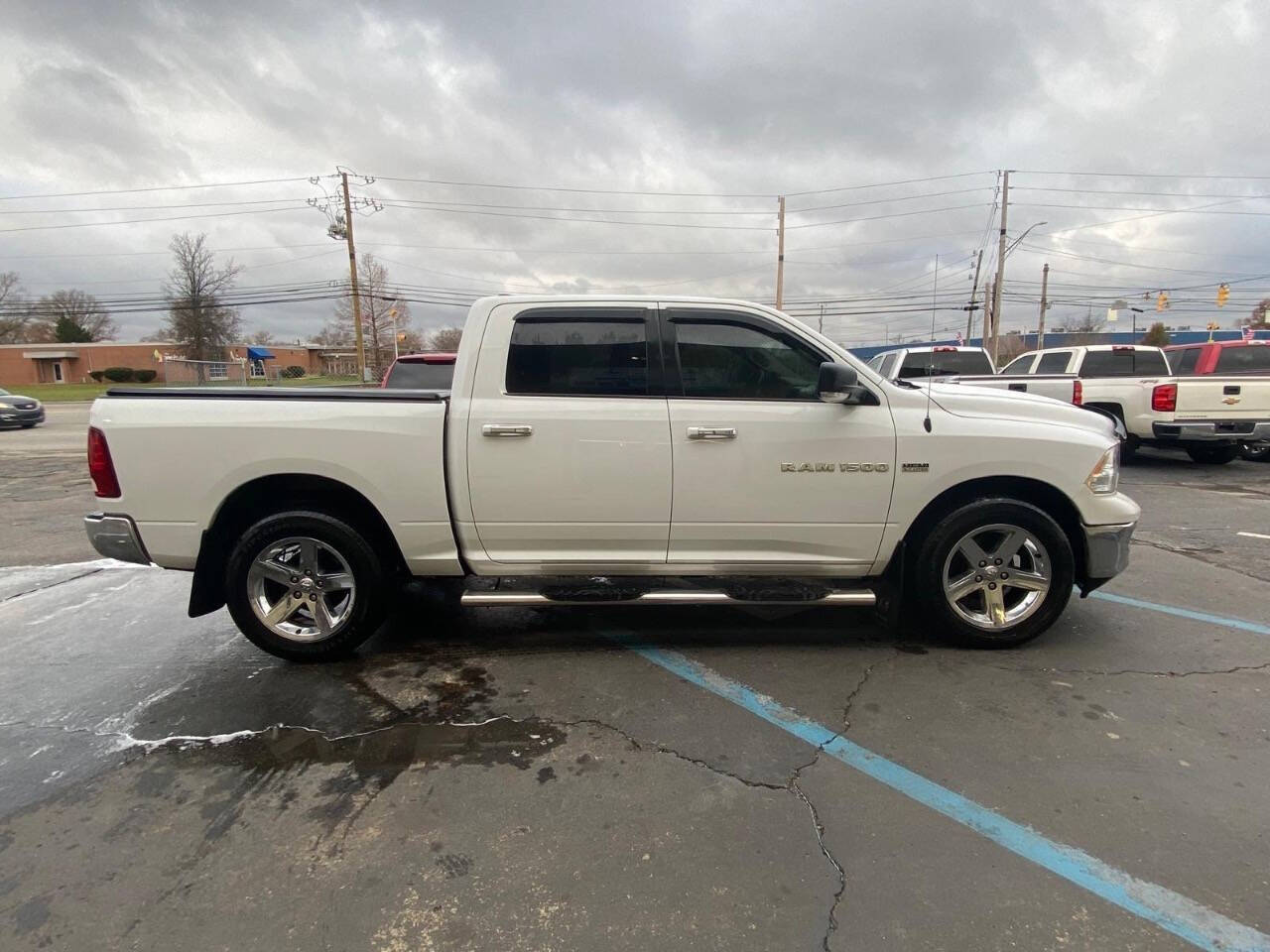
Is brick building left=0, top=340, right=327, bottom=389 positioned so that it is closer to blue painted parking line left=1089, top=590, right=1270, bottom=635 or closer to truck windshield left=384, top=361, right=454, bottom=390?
truck windshield left=384, top=361, right=454, bottom=390

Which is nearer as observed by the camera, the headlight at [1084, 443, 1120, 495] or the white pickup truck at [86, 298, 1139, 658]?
the white pickup truck at [86, 298, 1139, 658]

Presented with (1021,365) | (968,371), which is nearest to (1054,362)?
(1021,365)

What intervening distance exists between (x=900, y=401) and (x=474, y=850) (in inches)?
116

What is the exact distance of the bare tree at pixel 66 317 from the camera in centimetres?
7225

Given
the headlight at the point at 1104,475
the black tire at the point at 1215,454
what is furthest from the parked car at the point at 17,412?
the black tire at the point at 1215,454

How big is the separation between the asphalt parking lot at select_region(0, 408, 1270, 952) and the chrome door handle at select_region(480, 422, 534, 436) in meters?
1.29

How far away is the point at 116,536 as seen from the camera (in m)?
3.58

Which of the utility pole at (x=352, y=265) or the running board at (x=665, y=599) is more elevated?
the utility pole at (x=352, y=265)

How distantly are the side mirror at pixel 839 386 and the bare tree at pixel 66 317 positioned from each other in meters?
88.8

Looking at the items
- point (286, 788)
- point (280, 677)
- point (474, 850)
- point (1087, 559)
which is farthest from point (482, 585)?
point (1087, 559)

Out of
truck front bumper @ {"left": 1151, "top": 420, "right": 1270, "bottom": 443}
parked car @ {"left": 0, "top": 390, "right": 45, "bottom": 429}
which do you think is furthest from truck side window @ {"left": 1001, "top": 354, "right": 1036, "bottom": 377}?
parked car @ {"left": 0, "top": 390, "right": 45, "bottom": 429}

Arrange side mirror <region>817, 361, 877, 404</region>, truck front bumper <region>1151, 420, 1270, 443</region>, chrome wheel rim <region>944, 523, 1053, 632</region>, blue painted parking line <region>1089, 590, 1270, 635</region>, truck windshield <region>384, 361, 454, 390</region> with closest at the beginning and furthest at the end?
side mirror <region>817, 361, 877, 404</region> → chrome wheel rim <region>944, 523, 1053, 632</region> → blue painted parking line <region>1089, 590, 1270, 635</region> → truck windshield <region>384, 361, 454, 390</region> → truck front bumper <region>1151, 420, 1270, 443</region>

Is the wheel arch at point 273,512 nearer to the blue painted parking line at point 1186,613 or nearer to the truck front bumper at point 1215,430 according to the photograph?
the blue painted parking line at point 1186,613

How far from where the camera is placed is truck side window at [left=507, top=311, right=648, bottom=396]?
12.1 ft
